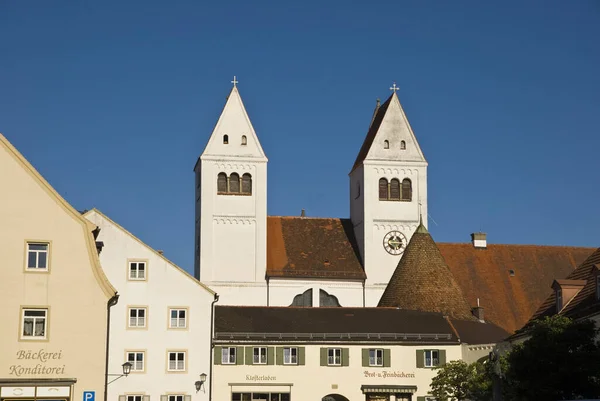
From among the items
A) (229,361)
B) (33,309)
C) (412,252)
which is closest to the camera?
(33,309)

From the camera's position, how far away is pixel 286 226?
94750 mm

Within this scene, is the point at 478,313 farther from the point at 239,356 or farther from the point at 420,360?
the point at 239,356

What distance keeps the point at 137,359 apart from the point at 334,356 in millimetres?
11051

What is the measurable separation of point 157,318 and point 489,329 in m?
21.4

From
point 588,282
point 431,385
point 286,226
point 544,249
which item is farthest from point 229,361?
point 544,249

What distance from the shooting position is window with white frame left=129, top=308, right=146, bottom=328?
6419 centimetres

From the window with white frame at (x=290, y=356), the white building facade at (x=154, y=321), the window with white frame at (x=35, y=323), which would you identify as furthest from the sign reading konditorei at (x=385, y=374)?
the window with white frame at (x=35, y=323)

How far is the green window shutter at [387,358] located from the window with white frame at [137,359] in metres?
13.6

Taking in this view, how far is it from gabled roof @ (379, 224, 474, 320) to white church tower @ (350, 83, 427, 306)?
9652 mm

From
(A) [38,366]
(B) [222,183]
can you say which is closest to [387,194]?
(B) [222,183]

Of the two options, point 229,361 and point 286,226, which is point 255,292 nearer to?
point 286,226

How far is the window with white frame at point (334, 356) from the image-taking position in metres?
66.2

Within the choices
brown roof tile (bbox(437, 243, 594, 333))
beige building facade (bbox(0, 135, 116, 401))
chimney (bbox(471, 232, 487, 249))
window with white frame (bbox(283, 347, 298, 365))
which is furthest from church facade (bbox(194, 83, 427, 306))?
beige building facade (bbox(0, 135, 116, 401))

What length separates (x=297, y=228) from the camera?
9475 cm
